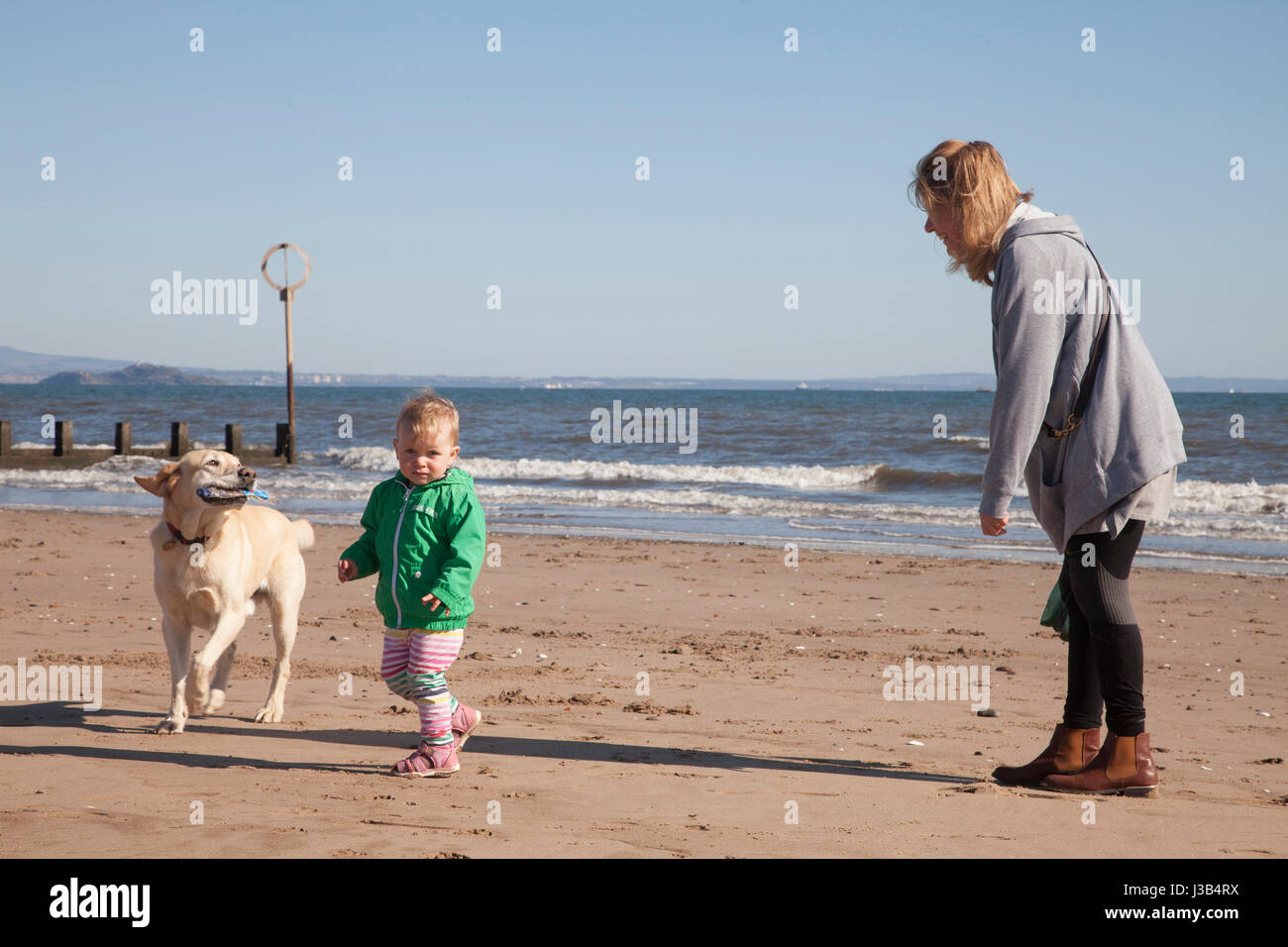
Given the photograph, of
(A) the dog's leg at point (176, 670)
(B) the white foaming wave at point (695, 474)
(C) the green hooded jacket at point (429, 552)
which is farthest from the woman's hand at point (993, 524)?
(B) the white foaming wave at point (695, 474)

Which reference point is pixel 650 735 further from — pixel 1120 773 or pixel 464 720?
pixel 1120 773

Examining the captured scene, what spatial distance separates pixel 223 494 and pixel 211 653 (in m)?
0.69

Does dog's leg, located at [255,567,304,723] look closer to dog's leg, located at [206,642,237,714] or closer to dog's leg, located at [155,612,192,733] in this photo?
dog's leg, located at [206,642,237,714]

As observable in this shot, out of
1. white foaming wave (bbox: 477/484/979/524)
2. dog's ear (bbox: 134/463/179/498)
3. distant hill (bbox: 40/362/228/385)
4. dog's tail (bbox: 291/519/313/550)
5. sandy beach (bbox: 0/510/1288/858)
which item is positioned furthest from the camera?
distant hill (bbox: 40/362/228/385)

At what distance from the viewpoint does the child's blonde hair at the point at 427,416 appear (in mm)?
3869

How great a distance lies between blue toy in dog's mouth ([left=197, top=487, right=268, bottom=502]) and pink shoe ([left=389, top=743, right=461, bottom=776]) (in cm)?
123

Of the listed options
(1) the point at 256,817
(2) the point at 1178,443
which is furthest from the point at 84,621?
(2) the point at 1178,443

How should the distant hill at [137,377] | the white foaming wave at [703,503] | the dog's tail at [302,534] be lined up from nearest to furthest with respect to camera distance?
the dog's tail at [302,534], the white foaming wave at [703,503], the distant hill at [137,377]

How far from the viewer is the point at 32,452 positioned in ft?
75.8

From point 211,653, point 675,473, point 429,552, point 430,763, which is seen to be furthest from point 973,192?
point 675,473

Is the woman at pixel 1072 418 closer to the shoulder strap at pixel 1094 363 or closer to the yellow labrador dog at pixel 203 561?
the shoulder strap at pixel 1094 363

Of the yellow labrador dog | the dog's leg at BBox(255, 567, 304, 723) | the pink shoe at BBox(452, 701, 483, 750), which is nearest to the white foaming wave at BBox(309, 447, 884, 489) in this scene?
the dog's leg at BBox(255, 567, 304, 723)

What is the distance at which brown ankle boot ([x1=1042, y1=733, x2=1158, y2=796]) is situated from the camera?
12.3 ft
